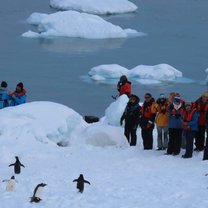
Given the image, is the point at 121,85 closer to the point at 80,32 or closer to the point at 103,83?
the point at 103,83

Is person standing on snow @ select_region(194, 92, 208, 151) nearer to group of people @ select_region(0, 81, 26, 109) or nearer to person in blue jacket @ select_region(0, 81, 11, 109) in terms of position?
group of people @ select_region(0, 81, 26, 109)

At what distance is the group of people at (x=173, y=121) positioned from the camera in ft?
27.1

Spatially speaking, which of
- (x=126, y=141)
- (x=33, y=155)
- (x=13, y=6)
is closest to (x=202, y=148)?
(x=126, y=141)

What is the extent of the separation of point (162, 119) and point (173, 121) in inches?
13.6

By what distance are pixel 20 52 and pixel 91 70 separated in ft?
15.7

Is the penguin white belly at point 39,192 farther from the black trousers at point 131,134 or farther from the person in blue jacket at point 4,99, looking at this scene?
the person in blue jacket at point 4,99

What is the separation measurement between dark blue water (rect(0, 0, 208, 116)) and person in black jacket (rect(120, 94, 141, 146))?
6.07 m

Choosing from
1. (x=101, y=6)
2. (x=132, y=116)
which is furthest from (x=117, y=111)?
(x=101, y=6)

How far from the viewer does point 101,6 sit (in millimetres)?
36781

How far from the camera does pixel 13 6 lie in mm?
36969

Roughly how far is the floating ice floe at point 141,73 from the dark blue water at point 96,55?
59cm

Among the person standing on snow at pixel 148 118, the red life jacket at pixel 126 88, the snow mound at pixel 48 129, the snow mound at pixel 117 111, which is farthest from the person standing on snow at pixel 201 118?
the snow mound at pixel 117 111

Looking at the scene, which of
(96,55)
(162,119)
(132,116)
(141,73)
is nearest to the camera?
(162,119)

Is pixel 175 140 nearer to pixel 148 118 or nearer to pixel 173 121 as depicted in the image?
pixel 173 121
